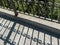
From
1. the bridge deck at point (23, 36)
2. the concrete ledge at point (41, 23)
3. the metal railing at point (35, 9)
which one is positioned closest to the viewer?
the bridge deck at point (23, 36)

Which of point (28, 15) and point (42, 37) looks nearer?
point (42, 37)

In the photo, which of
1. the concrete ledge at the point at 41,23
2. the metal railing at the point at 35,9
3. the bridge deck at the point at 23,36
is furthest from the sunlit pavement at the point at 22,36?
the metal railing at the point at 35,9

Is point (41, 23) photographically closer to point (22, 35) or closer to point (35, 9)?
point (22, 35)

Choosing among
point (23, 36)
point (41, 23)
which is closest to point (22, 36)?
point (23, 36)

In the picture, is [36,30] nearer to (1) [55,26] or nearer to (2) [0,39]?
(1) [55,26]

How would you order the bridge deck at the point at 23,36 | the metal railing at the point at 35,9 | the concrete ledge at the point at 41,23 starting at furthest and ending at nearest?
the metal railing at the point at 35,9
the concrete ledge at the point at 41,23
the bridge deck at the point at 23,36

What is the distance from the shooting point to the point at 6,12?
189 inches

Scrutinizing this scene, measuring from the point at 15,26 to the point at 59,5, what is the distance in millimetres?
1509

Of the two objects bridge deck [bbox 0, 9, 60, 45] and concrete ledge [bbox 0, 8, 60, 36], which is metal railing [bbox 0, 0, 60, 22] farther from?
bridge deck [bbox 0, 9, 60, 45]

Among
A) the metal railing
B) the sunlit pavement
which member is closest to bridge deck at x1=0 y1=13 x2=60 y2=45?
the sunlit pavement

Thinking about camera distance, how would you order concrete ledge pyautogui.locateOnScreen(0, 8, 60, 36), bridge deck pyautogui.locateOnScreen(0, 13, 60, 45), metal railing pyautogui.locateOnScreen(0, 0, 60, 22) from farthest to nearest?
metal railing pyautogui.locateOnScreen(0, 0, 60, 22)
concrete ledge pyautogui.locateOnScreen(0, 8, 60, 36)
bridge deck pyautogui.locateOnScreen(0, 13, 60, 45)

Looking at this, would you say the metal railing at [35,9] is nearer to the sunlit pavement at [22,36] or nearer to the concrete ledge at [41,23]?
→ the concrete ledge at [41,23]

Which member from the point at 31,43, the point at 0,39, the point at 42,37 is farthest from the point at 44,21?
the point at 0,39

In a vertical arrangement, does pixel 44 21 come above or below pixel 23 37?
above
